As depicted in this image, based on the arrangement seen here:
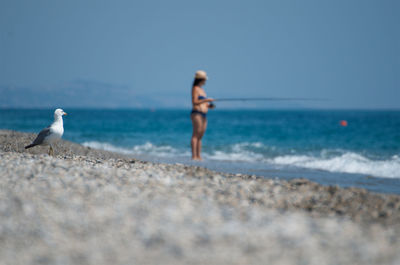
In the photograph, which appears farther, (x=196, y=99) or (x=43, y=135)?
(x=196, y=99)

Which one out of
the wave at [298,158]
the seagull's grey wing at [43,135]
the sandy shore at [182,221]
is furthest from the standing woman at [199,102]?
the sandy shore at [182,221]

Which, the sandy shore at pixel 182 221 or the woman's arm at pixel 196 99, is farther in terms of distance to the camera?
the woman's arm at pixel 196 99

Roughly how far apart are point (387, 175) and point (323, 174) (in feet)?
4.54

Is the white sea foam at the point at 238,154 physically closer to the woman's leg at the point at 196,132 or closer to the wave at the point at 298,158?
the wave at the point at 298,158

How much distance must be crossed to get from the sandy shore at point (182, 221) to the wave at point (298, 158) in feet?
13.3

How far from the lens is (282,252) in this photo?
9.09 feet

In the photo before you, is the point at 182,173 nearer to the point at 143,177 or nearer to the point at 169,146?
the point at 143,177

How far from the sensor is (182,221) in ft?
10.8

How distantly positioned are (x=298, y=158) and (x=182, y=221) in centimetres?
947

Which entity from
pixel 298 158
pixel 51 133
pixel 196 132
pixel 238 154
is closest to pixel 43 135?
pixel 51 133

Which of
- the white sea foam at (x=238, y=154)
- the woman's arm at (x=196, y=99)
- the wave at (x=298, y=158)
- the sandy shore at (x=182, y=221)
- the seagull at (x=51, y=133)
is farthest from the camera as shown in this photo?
the white sea foam at (x=238, y=154)

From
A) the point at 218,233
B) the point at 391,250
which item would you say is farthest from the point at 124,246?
the point at 391,250

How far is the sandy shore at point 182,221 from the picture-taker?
2738mm

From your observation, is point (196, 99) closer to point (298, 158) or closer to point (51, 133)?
point (51, 133)
